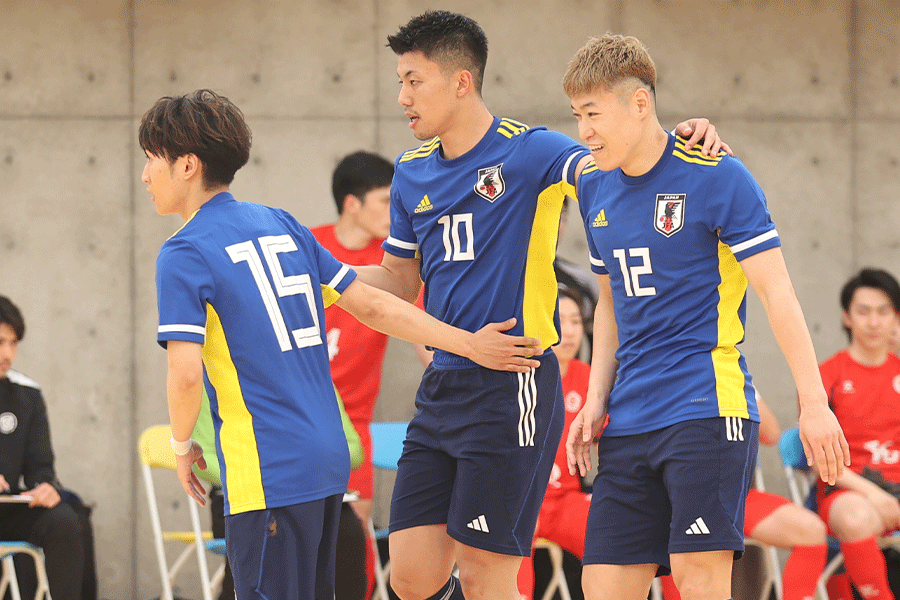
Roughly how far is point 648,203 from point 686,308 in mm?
300

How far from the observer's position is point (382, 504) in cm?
610

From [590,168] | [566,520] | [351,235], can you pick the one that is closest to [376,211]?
[351,235]

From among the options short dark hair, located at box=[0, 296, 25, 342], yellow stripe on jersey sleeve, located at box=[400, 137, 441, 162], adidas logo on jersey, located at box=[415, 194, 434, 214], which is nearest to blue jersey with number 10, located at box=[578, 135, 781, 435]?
adidas logo on jersey, located at box=[415, 194, 434, 214]

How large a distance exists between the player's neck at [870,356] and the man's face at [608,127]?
318cm

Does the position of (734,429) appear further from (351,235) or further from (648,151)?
(351,235)

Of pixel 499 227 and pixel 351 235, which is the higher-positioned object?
pixel 351 235

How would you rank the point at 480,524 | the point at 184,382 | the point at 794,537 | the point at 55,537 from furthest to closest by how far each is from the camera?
the point at 55,537 < the point at 794,537 < the point at 480,524 < the point at 184,382

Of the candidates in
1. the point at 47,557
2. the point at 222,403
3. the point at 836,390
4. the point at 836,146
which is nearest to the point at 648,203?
the point at 222,403

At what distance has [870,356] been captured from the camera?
5.37 metres

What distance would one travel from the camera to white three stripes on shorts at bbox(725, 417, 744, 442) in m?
2.65

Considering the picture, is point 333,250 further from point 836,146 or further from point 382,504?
point 836,146

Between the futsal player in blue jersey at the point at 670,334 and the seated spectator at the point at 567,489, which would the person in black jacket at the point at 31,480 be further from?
the futsal player in blue jersey at the point at 670,334

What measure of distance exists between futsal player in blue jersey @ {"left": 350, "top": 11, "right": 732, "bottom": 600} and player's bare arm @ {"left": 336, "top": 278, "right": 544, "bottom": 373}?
0.08m

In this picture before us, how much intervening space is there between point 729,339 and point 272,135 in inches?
160
